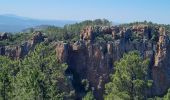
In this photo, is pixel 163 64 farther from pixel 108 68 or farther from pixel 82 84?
pixel 82 84

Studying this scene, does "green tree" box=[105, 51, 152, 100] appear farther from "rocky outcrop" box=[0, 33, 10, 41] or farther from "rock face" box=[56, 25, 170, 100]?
"rocky outcrop" box=[0, 33, 10, 41]

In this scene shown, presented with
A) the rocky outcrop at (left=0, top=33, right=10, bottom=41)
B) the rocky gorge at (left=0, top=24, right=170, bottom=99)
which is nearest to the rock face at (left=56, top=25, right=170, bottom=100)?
the rocky gorge at (left=0, top=24, right=170, bottom=99)

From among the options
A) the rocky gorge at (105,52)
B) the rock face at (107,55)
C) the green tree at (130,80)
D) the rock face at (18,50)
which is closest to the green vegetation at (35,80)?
the green tree at (130,80)

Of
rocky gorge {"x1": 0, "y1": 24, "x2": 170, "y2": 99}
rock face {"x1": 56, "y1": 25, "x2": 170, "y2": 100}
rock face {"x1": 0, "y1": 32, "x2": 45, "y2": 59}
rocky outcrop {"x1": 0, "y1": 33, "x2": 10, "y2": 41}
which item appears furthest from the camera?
rocky outcrop {"x1": 0, "y1": 33, "x2": 10, "y2": 41}

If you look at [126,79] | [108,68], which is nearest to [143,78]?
[126,79]

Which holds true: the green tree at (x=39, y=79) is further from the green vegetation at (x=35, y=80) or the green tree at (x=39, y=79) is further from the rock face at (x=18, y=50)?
the rock face at (x=18, y=50)

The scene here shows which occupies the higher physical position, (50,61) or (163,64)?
(50,61)
